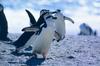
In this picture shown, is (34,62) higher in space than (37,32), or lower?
lower

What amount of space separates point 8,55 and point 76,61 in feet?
5.60

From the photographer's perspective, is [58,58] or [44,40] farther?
[58,58]

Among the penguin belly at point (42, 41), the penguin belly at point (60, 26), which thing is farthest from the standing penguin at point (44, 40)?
the penguin belly at point (60, 26)

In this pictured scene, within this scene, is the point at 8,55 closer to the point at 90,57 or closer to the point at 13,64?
the point at 13,64

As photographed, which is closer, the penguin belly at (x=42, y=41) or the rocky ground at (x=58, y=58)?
the rocky ground at (x=58, y=58)

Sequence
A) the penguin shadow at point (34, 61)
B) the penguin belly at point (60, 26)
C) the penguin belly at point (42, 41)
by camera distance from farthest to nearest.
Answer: the penguin belly at point (60, 26), the penguin belly at point (42, 41), the penguin shadow at point (34, 61)

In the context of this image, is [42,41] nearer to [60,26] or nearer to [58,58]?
[58,58]

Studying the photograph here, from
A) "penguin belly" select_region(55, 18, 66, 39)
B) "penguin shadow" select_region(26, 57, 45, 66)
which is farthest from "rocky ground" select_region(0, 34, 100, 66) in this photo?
"penguin belly" select_region(55, 18, 66, 39)

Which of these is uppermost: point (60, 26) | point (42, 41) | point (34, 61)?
point (60, 26)

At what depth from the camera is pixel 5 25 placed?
13.5 metres

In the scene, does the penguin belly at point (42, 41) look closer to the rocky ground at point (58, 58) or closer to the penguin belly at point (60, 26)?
the rocky ground at point (58, 58)

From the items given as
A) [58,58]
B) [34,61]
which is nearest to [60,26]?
[58,58]

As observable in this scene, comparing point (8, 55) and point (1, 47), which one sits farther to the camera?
point (1, 47)

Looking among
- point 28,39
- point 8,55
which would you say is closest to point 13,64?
point 8,55
